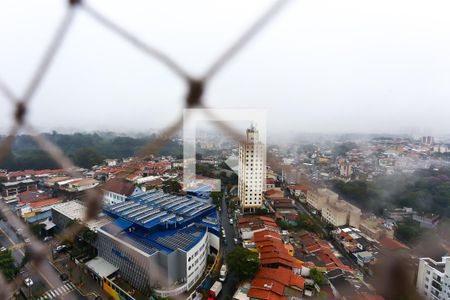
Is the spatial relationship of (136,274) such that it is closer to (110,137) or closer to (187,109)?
(187,109)

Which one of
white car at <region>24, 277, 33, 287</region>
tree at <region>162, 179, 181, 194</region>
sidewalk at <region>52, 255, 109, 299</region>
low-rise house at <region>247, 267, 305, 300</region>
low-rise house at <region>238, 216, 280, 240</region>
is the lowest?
sidewalk at <region>52, 255, 109, 299</region>

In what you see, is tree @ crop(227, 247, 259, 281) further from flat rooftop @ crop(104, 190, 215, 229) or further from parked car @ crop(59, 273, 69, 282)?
parked car @ crop(59, 273, 69, 282)

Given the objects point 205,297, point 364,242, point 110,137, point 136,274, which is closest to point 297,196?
point 364,242

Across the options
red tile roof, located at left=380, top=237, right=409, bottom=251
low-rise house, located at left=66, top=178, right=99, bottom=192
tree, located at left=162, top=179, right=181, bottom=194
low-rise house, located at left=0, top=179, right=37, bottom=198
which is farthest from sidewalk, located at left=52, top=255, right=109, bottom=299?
low-rise house, located at left=0, top=179, right=37, bottom=198

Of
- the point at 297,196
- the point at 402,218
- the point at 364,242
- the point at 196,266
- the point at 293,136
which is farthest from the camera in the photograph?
the point at 297,196

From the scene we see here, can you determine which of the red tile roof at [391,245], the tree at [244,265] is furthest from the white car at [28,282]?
the red tile roof at [391,245]
